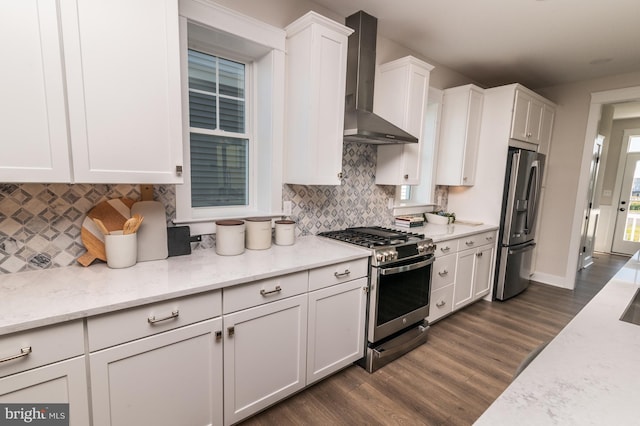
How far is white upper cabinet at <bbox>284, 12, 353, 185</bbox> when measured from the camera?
206cm

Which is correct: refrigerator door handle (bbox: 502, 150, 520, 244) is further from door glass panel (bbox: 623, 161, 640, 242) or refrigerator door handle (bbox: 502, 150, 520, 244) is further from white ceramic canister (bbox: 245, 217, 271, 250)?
door glass panel (bbox: 623, 161, 640, 242)

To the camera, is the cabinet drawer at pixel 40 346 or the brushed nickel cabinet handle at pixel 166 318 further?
the brushed nickel cabinet handle at pixel 166 318

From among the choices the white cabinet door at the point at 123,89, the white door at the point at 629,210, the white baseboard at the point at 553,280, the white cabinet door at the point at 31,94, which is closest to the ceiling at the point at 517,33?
the white cabinet door at the point at 123,89

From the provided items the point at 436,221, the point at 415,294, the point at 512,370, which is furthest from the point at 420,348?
the point at 436,221

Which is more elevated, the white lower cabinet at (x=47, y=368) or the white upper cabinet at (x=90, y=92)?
the white upper cabinet at (x=90, y=92)

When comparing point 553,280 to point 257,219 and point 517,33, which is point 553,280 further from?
point 257,219

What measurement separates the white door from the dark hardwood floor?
447 centimetres

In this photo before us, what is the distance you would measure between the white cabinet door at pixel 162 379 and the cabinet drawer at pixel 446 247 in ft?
6.67

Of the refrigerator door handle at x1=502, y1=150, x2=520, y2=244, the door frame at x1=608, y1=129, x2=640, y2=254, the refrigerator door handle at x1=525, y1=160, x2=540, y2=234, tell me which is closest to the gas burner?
the refrigerator door handle at x1=502, y1=150, x2=520, y2=244

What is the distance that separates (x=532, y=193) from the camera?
3.61 m

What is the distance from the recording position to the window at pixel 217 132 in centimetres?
205

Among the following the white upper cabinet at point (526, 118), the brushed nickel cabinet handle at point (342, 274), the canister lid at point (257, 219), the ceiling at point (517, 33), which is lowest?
the brushed nickel cabinet handle at point (342, 274)

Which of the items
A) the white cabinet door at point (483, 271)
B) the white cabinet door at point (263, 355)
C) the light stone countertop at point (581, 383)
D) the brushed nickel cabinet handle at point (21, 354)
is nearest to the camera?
the light stone countertop at point (581, 383)

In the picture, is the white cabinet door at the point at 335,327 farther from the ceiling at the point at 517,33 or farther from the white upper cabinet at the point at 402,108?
the ceiling at the point at 517,33
